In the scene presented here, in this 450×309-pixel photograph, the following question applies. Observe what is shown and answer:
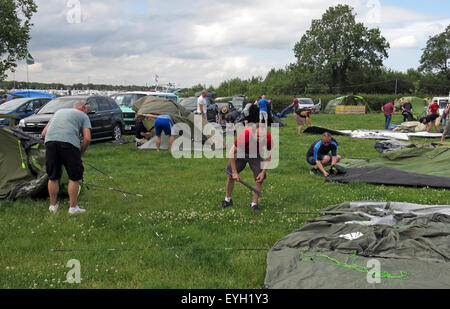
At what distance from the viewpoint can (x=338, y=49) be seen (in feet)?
186

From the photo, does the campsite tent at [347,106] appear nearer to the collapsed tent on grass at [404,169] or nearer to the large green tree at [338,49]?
the large green tree at [338,49]

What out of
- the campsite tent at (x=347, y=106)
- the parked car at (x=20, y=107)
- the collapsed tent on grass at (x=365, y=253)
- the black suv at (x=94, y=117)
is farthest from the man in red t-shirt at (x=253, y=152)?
the campsite tent at (x=347, y=106)

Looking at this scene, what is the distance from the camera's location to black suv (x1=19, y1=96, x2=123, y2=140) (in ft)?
39.7

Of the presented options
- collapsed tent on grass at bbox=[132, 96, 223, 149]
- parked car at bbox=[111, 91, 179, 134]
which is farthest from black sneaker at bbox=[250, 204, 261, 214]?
parked car at bbox=[111, 91, 179, 134]

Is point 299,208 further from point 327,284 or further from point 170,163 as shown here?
point 170,163

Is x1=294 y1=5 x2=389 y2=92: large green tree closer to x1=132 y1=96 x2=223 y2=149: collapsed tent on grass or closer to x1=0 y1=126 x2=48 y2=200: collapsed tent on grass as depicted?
x1=132 y1=96 x2=223 y2=149: collapsed tent on grass

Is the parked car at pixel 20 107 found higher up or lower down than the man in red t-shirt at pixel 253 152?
higher up

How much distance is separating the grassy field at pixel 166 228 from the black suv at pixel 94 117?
3550mm

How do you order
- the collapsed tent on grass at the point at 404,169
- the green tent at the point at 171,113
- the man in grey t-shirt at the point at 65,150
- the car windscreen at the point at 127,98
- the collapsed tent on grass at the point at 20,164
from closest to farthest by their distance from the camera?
1. the man in grey t-shirt at the point at 65,150
2. the collapsed tent on grass at the point at 20,164
3. the collapsed tent on grass at the point at 404,169
4. the green tent at the point at 171,113
5. the car windscreen at the point at 127,98

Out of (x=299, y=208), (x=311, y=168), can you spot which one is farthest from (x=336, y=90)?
(x=299, y=208)

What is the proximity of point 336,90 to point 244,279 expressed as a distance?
183 ft

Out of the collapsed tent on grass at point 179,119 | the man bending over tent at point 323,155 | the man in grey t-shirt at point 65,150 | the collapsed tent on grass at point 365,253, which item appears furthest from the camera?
the collapsed tent on grass at point 179,119

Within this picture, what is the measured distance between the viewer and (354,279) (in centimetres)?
398

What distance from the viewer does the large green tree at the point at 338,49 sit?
184 feet
